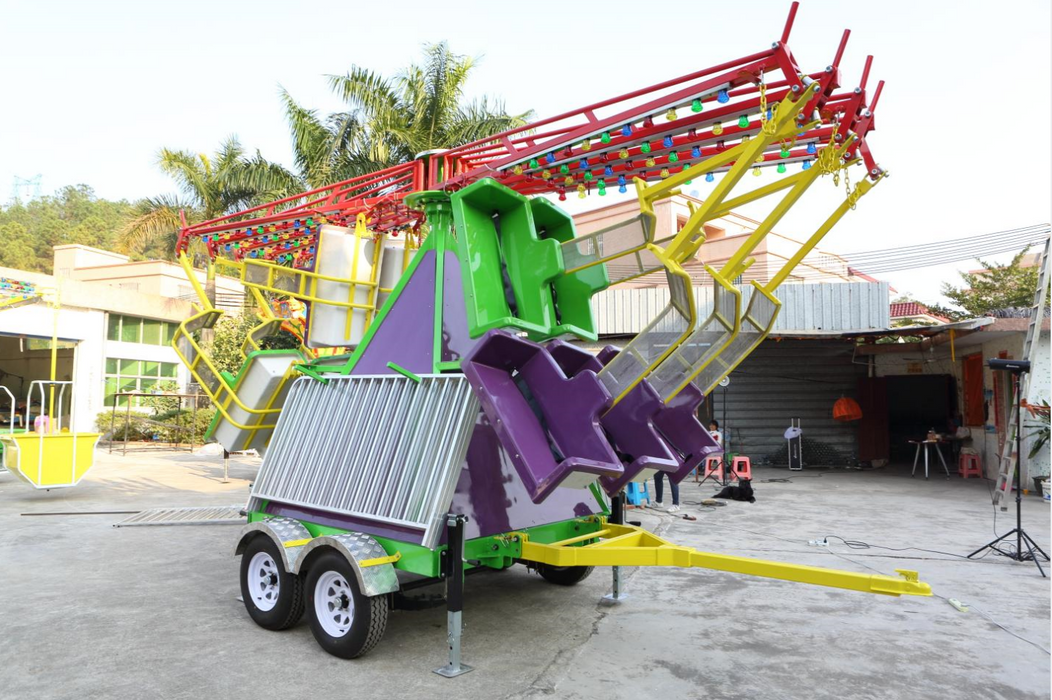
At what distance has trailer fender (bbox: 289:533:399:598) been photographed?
5020mm

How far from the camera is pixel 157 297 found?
96.5 ft

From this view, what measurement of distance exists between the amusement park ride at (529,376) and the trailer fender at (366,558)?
0.02 metres

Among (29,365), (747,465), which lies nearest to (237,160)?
(29,365)

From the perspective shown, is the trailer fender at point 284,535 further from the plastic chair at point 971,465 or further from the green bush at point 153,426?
the green bush at point 153,426

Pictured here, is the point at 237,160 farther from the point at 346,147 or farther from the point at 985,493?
the point at 985,493

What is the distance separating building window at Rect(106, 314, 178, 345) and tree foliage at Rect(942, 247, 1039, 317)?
3114 centimetres

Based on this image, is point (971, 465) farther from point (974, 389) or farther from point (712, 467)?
point (712, 467)

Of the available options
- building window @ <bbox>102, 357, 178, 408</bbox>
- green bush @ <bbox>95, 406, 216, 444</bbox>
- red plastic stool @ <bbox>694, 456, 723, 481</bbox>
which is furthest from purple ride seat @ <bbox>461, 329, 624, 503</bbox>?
building window @ <bbox>102, 357, 178, 408</bbox>

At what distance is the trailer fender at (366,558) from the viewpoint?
5.02 metres

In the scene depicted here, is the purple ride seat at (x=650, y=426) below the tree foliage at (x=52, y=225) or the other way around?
below

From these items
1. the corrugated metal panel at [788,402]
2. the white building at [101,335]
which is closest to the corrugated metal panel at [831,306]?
the corrugated metal panel at [788,402]

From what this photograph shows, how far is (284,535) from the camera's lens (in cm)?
579

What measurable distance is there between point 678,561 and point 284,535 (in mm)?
3006

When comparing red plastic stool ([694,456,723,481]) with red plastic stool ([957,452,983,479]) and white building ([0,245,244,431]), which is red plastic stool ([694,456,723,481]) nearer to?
red plastic stool ([957,452,983,479])
